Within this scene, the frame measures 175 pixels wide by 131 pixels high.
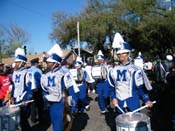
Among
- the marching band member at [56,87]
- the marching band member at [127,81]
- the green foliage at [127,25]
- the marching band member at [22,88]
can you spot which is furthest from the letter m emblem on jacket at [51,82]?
the green foliage at [127,25]

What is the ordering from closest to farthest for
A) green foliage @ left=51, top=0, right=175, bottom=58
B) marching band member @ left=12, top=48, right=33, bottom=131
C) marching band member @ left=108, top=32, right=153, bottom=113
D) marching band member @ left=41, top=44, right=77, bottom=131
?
marching band member @ left=108, top=32, right=153, bottom=113 → marching band member @ left=41, top=44, right=77, bottom=131 → marching band member @ left=12, top=48, right=33, bottom=131 → green foliage @ left=51, top=0, right=175, bottom=58

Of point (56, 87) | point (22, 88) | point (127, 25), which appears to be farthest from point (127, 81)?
point (127, 25)

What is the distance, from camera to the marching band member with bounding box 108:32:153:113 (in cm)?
582

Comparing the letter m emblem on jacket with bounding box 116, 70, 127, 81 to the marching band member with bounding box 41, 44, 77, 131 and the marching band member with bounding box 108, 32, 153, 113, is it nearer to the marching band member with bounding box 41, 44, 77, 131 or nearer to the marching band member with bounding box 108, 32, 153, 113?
the marching band member with bounding box 108, 32, 153, 113

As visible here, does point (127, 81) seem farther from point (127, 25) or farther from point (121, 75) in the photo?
point (127, 25)

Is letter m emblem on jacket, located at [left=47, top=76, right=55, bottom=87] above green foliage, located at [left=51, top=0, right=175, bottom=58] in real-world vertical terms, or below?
below

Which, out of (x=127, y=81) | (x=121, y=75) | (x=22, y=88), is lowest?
(x=22, y=88)

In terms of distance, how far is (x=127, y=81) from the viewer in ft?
19.2

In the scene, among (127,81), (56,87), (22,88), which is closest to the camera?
(127,81)

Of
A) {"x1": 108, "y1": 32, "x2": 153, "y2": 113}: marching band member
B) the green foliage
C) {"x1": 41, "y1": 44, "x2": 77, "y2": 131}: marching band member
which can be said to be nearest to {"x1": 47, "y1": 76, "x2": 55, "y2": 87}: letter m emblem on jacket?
{"x1": 41, "y1": 44, "x2": 77, "y2": 131}: marching band member

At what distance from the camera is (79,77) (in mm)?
12891

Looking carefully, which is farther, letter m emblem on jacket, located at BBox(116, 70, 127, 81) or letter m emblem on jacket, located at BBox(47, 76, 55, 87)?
letter m emblem on jacket, located at BBox(47, 76, 55, 87)

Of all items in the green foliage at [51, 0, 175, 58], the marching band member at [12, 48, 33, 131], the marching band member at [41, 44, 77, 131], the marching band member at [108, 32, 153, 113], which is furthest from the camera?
the green foliage at [51, 0, 175, 58]

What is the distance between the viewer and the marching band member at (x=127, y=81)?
582 centimetres
